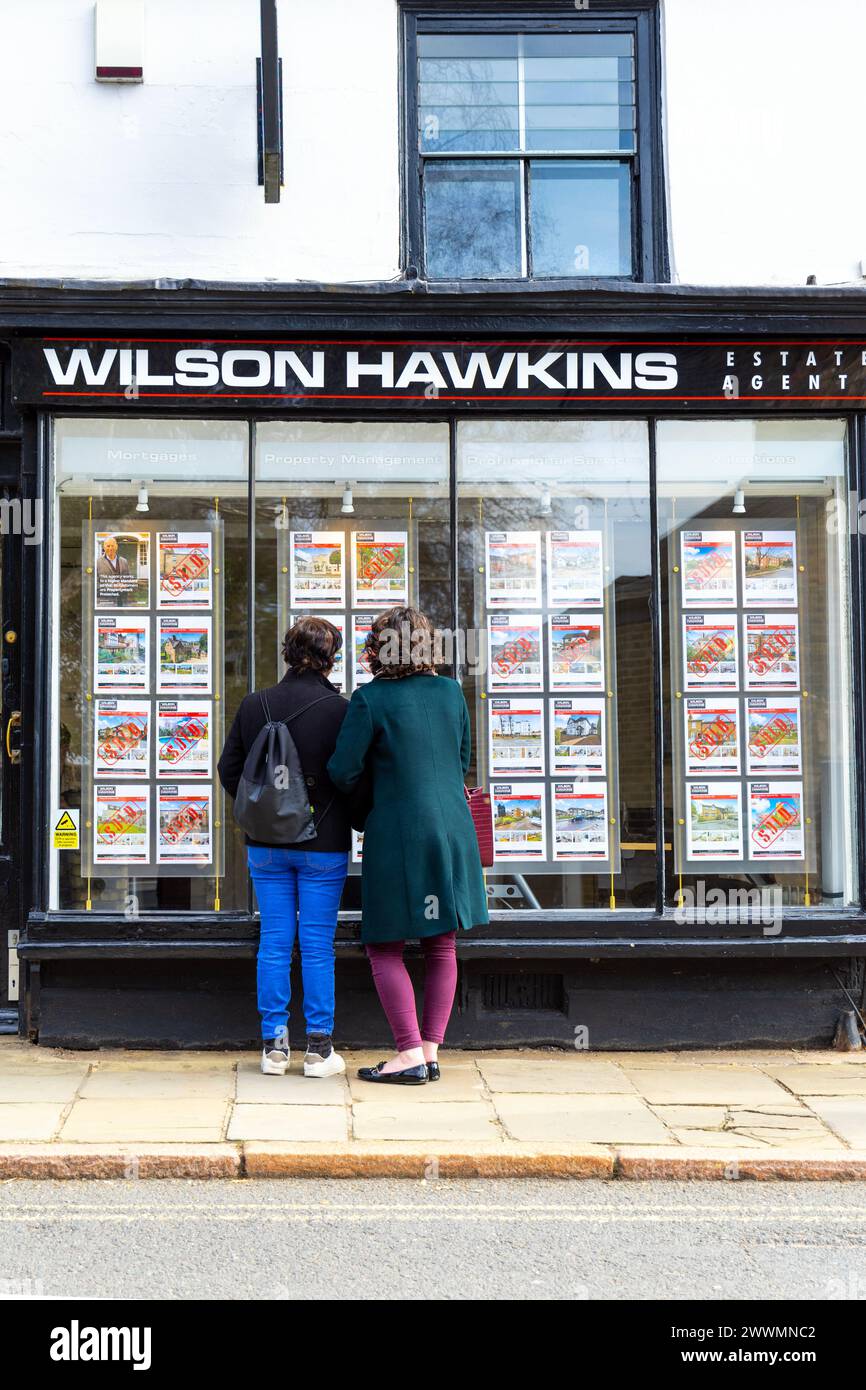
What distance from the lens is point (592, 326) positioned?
6.88m

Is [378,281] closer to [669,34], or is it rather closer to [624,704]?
[669,34]

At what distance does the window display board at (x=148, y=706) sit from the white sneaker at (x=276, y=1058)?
4.05ft

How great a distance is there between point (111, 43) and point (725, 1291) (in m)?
6.83

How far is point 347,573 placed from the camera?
7434 mm

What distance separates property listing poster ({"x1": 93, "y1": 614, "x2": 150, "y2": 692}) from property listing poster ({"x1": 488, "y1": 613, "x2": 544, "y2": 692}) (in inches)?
77.1

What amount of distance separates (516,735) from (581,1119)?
7.97 feet

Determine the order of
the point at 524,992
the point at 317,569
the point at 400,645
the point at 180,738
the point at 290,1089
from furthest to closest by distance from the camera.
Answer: the point at 317,569 → the point at 180,738 → the point at 524,992 → the point at 400,645 → the point at 290,1089

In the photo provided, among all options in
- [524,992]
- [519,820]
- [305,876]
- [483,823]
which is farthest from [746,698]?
[305,876]

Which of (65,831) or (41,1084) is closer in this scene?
(41,1084)

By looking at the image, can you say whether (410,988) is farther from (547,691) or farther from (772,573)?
(772,573)

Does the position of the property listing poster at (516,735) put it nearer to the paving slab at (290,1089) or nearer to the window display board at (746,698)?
the window display board at (746,698)

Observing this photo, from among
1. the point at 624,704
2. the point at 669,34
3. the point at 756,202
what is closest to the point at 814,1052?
the point at 624,704

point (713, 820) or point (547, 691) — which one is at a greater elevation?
point (547, 691)

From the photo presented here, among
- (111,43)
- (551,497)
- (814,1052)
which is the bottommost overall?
(814,1052)
